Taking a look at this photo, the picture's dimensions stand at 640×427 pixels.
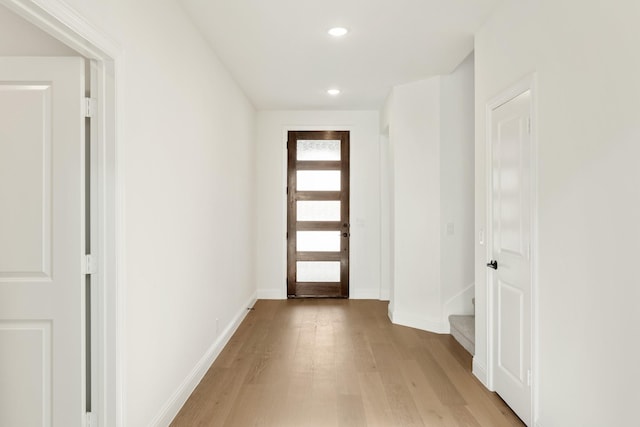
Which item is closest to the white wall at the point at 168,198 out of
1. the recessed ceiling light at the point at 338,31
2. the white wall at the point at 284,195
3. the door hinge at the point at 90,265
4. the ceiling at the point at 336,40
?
the door hinge at the point at 90,265

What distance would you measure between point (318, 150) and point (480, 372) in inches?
154

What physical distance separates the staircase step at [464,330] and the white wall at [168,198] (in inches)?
89.8

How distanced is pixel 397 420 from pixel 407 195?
104 inches

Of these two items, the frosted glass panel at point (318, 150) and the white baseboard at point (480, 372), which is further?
the frosted glass panel at point (318, 150)

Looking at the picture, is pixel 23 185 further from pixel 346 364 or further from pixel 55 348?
pixel 346 364

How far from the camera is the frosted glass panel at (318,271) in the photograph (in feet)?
20.9

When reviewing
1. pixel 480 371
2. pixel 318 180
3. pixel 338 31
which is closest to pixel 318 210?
pixel 318 180

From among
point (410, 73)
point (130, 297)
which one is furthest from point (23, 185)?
point (410, 73)

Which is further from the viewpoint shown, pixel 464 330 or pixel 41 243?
pixel 464 330

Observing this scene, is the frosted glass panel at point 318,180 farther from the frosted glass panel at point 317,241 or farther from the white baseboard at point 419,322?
the white baseboard at point 419,322

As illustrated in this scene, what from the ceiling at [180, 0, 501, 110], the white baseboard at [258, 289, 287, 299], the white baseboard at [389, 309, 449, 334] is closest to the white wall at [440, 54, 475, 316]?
the white baseboard at [389, 309, 449, 334]

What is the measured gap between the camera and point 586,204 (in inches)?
78.8

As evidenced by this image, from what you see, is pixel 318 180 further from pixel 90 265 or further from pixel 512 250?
pixel 90 265

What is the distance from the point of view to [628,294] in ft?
5.64
